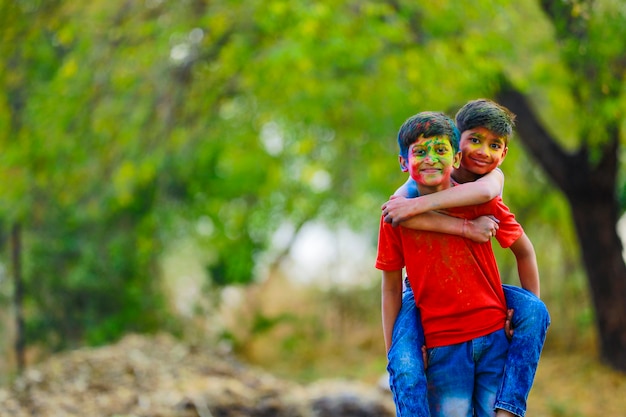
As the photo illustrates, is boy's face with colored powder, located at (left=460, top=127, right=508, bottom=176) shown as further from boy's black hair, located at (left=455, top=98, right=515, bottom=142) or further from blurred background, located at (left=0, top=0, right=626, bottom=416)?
blurred background, located at (left=0, top=0, right=626, bottom=416)

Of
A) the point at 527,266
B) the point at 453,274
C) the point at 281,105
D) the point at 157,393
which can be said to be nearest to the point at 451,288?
the point at 453,274

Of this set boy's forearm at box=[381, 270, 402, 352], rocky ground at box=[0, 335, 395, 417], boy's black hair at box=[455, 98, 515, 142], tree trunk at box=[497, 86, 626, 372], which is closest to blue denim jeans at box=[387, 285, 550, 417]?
boy's forearm at box=[381, 270, 402, 352]

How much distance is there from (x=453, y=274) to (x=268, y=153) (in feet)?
35.0

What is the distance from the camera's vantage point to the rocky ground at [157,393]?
6773 millimetres

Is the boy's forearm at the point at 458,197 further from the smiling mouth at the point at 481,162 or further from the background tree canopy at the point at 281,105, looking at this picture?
the background tree canopy at the point at 281,105

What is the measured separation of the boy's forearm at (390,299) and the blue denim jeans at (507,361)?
0.04 m

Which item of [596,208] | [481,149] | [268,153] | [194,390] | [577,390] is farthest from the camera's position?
[268,153]

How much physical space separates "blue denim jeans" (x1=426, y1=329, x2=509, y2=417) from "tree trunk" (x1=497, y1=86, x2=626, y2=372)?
22.7ft

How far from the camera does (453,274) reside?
2.61m

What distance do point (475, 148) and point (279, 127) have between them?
10.4 m

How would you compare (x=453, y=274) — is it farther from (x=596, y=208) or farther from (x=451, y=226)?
(x=596, y=208)

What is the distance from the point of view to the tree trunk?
952 cm

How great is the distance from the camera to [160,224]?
13.7 m

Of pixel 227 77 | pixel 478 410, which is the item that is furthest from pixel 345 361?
pixel 478 410
